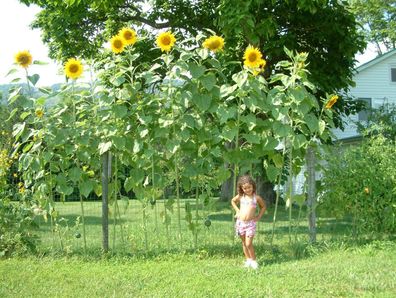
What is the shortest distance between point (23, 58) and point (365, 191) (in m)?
4.40

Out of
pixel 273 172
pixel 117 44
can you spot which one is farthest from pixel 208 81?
pixel 273 172

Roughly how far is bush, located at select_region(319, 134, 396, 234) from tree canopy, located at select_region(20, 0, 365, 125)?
3.98m

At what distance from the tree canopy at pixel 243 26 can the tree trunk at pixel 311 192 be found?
155 inches

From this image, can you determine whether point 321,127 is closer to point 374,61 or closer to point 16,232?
point 16,232

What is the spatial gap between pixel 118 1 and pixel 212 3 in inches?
120

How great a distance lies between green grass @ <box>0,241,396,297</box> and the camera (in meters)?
4.79

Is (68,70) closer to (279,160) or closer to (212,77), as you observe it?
(212,77)

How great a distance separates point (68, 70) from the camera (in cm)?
637

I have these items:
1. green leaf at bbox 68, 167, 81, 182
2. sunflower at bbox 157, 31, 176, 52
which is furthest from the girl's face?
green leaf at bbox 68, 167, 81, 182

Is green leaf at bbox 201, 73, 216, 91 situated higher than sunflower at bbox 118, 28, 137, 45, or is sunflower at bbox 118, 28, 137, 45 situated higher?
sunflower at bbox 118, 28, 137, 45

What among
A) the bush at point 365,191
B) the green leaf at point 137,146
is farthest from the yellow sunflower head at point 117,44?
the bush at point 365,191

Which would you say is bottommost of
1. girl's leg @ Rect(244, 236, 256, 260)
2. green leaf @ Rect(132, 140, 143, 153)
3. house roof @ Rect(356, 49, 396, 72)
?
girl's leg @ Rect(244, 236, 256, 260)

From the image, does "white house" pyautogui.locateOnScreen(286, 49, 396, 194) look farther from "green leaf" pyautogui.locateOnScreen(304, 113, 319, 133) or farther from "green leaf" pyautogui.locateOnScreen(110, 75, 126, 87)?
"green leaf" pyautogui.locateOnScreen(110, 75, 126, 87)

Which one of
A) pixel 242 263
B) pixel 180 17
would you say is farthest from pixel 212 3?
pixel 242 263
